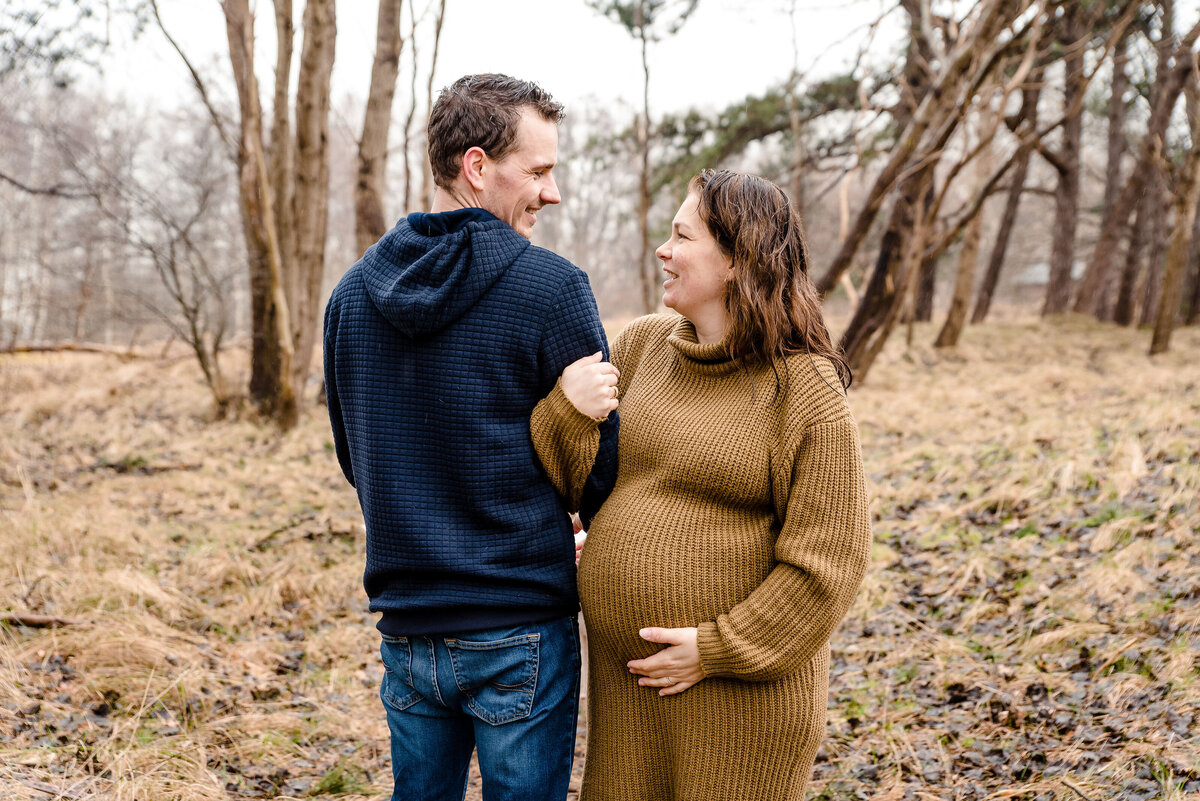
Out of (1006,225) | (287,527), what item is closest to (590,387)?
(287,527)

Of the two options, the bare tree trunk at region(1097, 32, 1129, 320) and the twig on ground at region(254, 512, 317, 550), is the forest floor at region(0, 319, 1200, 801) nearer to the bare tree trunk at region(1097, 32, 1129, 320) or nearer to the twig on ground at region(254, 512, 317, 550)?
the twig on ground at region(254, 512, 317, 550)

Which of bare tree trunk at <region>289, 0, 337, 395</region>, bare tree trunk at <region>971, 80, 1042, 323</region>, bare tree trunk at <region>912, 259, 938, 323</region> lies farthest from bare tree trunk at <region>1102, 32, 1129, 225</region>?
bare tree trunk at <region>289, 0, 337, 395</region>

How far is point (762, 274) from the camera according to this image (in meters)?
1.82

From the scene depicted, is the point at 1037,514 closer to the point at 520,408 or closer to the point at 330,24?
the point at 520,408

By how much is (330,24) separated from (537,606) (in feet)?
26.8

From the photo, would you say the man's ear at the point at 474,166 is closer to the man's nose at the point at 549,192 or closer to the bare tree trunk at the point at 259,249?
the man's nose at the point at 549,192

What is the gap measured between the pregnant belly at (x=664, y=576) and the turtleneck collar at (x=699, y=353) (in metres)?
0.38

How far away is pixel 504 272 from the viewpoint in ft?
5.09

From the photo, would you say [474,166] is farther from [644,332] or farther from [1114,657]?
[1114,657]

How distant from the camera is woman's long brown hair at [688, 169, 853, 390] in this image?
1811mm

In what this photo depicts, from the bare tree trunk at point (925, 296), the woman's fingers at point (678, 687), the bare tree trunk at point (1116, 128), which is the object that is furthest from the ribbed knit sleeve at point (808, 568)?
the bare tree trunk at point (1116, 128)

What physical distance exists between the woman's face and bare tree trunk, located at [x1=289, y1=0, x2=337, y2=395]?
7.01 m

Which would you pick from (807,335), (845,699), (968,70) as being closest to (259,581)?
(845,699)

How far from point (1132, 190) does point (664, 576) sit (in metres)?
17.0
